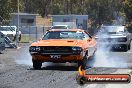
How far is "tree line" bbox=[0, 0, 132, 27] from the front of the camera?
65.0 meters

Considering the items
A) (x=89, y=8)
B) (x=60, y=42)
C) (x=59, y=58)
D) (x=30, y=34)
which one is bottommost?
(x=30, y=34)

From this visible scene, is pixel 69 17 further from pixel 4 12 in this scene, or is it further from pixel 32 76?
pixel 32 76

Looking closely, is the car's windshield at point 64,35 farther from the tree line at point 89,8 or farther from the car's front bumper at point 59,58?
the tree line at point 89,8

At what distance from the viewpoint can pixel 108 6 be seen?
72.9 m

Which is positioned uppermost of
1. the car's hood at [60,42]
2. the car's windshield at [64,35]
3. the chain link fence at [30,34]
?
the car's windshield at [64,35]

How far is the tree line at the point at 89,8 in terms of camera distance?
6500cm

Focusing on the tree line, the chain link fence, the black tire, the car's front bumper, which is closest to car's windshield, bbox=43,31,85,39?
the black tire

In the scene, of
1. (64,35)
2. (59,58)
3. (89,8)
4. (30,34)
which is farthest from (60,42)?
(89,8)

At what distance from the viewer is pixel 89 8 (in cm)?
7762

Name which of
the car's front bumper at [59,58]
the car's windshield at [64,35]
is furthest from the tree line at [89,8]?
the car's front bumper at [59,58]

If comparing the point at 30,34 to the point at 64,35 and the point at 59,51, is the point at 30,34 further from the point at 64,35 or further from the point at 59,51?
the point at 59,51

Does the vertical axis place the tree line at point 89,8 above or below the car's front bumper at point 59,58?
below

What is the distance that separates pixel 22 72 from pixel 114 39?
12.3m

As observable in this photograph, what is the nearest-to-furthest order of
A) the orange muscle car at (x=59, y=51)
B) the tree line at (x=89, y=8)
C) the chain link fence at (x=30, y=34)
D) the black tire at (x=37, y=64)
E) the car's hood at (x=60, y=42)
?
the orange muscle car at (x=59, y=51) → the car's hood at (x=60, y=42) → the black tire at (x=37, y=64) → the chain link fence at (x=30, y=34) → the tree line at (x=89, y=8)
